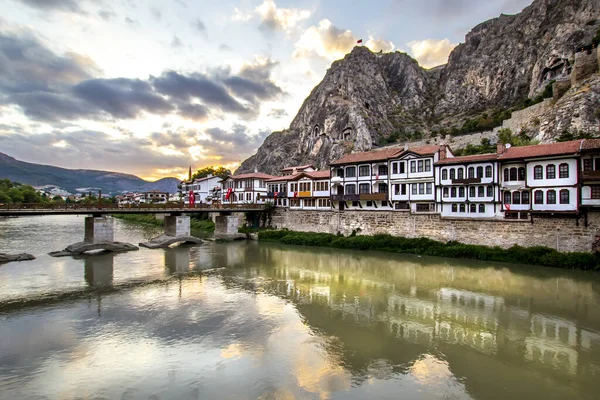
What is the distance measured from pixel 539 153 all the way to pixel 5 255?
153 feet

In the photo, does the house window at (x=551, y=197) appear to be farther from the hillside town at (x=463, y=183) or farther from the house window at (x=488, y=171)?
the house window at (x=488, y=171)

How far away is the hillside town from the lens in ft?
84.1

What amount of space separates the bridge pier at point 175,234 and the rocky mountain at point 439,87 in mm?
44966

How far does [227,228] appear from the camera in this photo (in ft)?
151

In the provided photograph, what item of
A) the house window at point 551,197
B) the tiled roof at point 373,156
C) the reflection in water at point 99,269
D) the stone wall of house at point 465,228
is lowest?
the reflection in water at point 99,269

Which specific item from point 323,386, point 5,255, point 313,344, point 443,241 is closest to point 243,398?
point 323,386

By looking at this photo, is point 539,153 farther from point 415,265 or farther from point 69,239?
point 69,239

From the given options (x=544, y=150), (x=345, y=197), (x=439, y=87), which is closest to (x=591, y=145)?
(x=544, y=150)

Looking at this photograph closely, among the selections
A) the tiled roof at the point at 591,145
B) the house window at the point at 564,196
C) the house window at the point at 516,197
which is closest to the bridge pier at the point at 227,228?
the house window at the point at 516,197

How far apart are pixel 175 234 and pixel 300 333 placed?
30.8 meters

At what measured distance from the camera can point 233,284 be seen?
74.0 ft

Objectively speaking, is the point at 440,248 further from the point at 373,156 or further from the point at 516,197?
the point at 373,156

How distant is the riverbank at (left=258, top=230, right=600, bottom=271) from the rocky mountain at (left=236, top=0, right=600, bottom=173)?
917 inches

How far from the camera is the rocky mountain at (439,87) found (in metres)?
55.6
